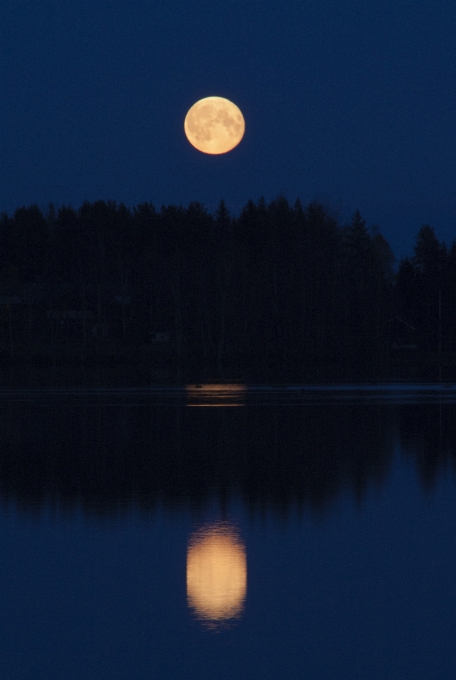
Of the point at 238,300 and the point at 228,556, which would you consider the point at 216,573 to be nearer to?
the point at 228,556

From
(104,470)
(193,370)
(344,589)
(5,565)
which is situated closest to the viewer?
(344,589)

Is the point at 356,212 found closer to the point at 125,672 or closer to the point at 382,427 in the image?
the point at 382,427

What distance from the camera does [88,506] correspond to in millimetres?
13523

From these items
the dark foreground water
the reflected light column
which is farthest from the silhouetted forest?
the reflected light column

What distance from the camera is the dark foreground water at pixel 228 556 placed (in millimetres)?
7402

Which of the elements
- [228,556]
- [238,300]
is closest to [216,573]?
[228,556]

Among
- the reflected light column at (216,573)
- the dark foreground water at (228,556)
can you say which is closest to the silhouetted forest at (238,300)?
the dark foreground water at (228,556)

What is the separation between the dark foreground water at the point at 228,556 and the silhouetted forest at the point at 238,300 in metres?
48.0

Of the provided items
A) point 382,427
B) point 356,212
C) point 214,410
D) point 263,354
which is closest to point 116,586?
point 382,427

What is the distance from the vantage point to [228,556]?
10.4 meters

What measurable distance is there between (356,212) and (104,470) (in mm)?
97076

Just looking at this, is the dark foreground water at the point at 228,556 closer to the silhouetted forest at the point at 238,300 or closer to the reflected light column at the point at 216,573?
the reflected light column at the point at 216,573

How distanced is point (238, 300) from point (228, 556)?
75.8m

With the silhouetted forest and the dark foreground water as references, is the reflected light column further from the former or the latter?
the silhouetted forest
